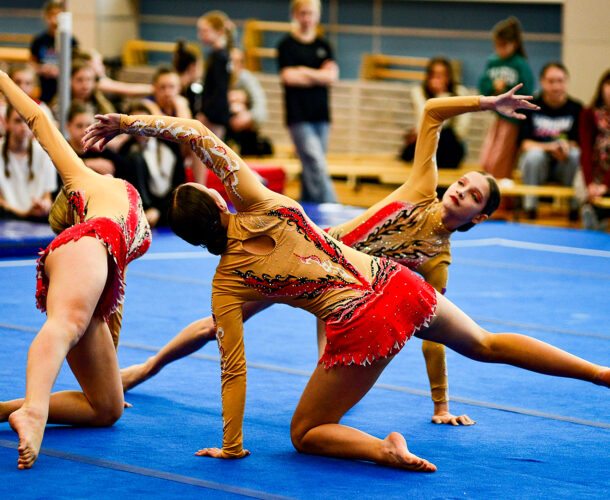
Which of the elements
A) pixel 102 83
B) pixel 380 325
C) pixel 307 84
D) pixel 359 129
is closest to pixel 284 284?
pixel 380 325

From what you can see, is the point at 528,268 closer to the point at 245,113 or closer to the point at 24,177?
the point at 24,177

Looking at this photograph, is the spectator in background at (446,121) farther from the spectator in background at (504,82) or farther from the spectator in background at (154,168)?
the spectator in background at (154,168)

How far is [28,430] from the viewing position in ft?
8.79

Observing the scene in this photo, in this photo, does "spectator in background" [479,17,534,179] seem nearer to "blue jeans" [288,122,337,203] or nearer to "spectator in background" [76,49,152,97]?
"blue jeans" [288,122,337,203]

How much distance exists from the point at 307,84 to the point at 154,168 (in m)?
1.72

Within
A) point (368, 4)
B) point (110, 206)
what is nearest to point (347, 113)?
point (368, 4)

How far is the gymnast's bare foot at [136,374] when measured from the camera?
12.1 ft

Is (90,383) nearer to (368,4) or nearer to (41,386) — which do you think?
(41,386)

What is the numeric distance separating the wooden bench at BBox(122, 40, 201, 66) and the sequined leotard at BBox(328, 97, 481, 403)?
988 cm

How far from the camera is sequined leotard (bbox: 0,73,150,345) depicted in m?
3.11

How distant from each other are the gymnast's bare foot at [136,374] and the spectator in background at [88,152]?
7.93 ft

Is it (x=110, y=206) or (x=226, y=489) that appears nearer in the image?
(x=226, y=489)

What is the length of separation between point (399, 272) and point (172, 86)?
456cm

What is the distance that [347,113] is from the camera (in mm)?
11758
